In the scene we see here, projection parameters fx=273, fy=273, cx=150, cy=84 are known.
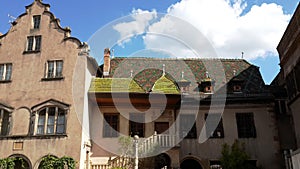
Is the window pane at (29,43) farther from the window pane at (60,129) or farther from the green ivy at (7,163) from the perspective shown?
the green ivy at (7,163)

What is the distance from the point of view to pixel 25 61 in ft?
58.2

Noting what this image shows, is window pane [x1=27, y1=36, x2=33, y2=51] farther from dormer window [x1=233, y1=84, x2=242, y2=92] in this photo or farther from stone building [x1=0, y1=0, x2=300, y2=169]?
dormer window [x1=233, y1=84, x2=242, y2=92]

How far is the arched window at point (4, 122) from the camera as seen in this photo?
16562 mm

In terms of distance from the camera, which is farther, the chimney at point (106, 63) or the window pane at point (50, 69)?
the chimney at point (106, 63)

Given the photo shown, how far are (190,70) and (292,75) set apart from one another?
7.82 metres

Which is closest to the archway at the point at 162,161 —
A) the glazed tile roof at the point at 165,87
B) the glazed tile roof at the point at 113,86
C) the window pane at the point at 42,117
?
the glazed tile roof at the point at 165,87

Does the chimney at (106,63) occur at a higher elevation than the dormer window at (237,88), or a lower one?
higher

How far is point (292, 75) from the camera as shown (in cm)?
1864

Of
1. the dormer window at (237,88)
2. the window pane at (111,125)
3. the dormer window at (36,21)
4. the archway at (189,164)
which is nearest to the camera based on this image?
the window pane at (111,125)

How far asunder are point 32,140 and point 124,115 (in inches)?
234

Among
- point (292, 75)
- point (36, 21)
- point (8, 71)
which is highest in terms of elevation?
point (36, 21)

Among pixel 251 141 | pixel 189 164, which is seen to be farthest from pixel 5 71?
pixel 251 141

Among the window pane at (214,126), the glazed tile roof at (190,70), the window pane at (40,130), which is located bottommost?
the window pane at (40,130)

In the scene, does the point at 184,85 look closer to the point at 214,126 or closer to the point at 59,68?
the point at 214,126
